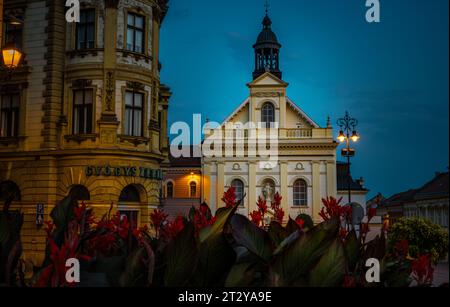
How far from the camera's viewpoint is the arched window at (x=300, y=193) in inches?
1416

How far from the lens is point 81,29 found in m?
17.1

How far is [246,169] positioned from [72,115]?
2052cm

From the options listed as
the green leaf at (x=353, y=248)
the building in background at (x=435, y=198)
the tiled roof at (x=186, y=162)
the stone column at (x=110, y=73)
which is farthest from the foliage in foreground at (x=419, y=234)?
the tiled roof at (x=186, y=162)

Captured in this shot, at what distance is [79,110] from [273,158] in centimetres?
2107

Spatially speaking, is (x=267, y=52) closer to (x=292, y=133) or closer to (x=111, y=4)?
(x=292, y=133)

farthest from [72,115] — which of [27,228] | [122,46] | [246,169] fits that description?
[246,169]

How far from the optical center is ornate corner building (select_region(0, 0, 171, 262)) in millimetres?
16375

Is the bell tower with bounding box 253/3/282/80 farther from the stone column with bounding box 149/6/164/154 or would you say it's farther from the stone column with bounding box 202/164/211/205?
the stone column with bounding box 149/6/164/154

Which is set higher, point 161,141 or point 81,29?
point 81,29

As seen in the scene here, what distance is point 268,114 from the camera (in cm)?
3703

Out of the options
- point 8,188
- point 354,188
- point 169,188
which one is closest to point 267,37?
point 354,188

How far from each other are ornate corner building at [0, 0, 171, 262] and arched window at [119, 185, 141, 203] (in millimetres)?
35

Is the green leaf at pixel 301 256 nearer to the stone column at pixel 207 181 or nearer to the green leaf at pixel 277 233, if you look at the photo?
the green leaf at pixel 277 233
